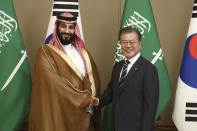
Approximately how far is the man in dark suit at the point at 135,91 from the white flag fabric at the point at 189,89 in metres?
0.91

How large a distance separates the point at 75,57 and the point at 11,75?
0.71 m

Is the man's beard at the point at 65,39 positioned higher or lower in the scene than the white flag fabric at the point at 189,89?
higher

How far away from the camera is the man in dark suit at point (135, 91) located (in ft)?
7.05

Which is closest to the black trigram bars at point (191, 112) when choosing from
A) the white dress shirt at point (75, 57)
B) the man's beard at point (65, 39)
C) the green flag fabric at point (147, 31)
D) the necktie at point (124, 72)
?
the green flag fabric at point (147, 31)

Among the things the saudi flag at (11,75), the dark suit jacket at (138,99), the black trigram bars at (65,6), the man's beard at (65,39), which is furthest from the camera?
the black trigram bars at (65,6)

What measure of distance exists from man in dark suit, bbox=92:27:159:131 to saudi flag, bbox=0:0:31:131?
1.08 metres

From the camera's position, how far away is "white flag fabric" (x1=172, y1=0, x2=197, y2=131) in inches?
117

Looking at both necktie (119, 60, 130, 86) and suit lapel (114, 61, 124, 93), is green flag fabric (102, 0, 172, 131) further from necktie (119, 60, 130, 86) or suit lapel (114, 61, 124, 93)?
necktie (119, 60, 130, 86)

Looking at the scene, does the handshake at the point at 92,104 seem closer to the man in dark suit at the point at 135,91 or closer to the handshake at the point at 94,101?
the handshake at the point at 94,101

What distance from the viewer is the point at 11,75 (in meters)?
2.93

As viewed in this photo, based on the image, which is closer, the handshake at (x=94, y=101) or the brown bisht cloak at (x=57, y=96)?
the brown bisht cloak at (x=57, y=96)

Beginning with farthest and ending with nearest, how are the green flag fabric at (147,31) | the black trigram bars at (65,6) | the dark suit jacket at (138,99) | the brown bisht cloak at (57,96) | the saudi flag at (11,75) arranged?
the green flag fabric at (147,31)
the black trigram bars at (65,6)
the saudi flag at (11,75)
the brown bisht cloak at (57,96)
the dark suit jacket at (138,99)

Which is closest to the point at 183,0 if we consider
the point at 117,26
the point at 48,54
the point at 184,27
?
the point at 184,27

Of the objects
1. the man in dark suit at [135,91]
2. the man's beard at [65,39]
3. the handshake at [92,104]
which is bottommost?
the handshake at [92,104]
